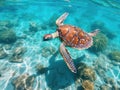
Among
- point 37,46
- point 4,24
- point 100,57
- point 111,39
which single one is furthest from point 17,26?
point 111,39

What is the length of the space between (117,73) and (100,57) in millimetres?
2116

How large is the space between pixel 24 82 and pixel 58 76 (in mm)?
2159

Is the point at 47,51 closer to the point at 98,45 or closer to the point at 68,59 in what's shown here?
the point at 98,45

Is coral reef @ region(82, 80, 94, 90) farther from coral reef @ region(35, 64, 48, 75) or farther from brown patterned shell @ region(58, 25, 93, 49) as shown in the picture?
coral reef @ region(35, 64, 48, 75)

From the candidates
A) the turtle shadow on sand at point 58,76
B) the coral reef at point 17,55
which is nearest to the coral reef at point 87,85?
the turtle shadow on sand at point 58,76

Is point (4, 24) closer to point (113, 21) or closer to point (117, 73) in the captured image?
point (117, 73)

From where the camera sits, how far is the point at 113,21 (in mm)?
37125

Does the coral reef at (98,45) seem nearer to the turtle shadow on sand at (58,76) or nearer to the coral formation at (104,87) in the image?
the turtle shadow on sand at (58,76)

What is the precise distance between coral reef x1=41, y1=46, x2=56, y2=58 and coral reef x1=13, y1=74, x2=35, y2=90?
2.87 metres

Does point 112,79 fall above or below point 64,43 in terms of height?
below

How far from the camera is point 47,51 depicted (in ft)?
40.8

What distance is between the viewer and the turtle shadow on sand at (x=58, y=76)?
9164mm

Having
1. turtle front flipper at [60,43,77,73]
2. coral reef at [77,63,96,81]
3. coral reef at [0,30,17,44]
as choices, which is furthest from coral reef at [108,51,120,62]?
coral reef at [0,30,17,44]

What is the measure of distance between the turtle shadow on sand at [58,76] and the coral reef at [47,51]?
1.06 meters
